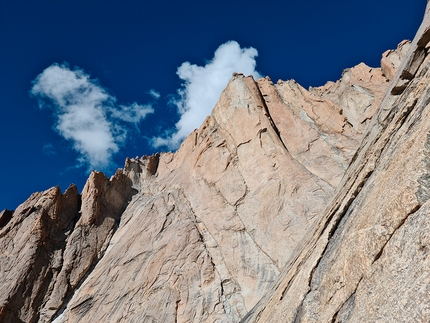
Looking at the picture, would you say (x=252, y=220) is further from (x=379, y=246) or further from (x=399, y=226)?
(x=399, y=226)

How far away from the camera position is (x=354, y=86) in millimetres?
38625

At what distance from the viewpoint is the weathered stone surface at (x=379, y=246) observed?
616 centimetres

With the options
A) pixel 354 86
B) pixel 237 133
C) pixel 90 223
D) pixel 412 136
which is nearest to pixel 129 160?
pixel 90 223

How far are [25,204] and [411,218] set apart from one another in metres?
38.4

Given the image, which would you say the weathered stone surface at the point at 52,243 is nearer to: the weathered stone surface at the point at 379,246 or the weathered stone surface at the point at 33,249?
the weathered stone surface at the point at 33,249

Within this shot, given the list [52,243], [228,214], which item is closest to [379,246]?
[228,214]

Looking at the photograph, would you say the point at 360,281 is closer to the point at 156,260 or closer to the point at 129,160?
the point at 156,260

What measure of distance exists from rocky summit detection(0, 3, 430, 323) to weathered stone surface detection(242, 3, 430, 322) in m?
0.04

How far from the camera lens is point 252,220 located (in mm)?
26859

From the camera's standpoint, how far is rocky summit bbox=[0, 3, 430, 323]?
26.2ft

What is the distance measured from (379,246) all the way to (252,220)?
64.4 ft

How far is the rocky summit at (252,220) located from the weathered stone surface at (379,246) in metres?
0.04

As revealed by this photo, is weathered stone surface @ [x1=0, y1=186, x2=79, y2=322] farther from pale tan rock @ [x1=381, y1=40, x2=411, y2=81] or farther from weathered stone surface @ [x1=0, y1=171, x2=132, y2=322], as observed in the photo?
pale tan rock @ [x1=381, y1=40, x2=411, y2=81]

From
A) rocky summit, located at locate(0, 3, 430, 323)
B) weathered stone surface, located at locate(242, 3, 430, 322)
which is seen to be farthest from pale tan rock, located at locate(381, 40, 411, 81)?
weathered stone surface, located at locate(242, 3, 430, 322)
